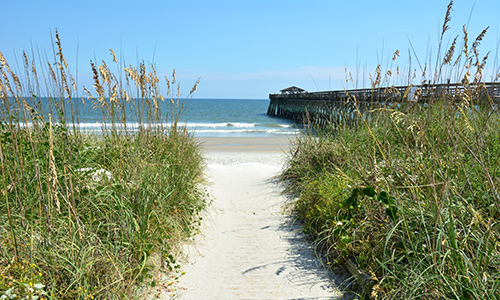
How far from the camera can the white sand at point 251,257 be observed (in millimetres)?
3209

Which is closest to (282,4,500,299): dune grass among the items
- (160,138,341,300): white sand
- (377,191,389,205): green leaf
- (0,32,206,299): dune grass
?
(377,191,389,205): green leaf

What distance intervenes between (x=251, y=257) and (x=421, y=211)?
193cm

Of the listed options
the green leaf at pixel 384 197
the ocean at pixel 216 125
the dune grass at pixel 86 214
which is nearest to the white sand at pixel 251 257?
the dune grass at pixel 86 214

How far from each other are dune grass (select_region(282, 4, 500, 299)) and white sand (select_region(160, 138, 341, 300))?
271 mm

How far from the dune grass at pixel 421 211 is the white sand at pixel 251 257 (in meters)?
0.27

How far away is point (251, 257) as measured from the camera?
3.87m

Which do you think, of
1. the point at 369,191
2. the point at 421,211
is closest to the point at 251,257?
the point at 369,191

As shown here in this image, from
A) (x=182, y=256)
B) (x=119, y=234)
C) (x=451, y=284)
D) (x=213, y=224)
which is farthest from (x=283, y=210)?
(x=451, y=284)

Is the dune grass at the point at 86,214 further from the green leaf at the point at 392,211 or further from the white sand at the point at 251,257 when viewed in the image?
the green leaf at the point at 392,211

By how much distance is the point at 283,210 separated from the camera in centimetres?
531

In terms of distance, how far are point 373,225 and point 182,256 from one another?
72.7 inches

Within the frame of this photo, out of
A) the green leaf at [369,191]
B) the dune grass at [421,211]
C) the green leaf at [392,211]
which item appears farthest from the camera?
the green leaf at [369,191]

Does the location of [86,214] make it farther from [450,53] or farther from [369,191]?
[450,53]

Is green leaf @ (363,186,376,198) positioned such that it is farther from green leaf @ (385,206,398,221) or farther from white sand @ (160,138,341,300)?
white sand @ (160,138,341,300)
